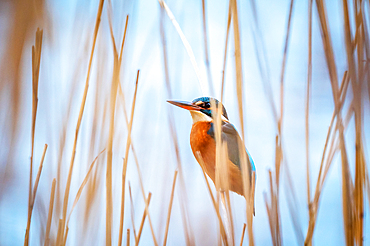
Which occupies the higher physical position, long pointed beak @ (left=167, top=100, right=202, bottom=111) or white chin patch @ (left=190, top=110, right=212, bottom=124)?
long pointed beak @ (left=167, top=100, right=202, bottom=111)

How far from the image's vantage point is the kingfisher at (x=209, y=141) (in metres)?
0.68

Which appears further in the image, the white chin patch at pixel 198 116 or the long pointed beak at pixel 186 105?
the white chin patch at pixel 198 116

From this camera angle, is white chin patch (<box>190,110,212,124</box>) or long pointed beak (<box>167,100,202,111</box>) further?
white chin patch (<box>190,110,212,124</box>)

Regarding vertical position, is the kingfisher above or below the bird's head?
below

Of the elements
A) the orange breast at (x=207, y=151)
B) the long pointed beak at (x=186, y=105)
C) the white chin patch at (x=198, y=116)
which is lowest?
the orange breast at (x=207, y=151)

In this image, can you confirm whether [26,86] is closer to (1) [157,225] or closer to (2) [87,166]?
(2) [87,166]

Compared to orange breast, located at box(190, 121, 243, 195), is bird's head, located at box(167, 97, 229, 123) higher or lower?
higher

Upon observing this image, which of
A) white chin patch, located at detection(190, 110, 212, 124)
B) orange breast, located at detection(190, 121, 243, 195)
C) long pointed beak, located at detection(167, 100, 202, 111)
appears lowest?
orange breast, located at detection(190, 121, 243, 195)

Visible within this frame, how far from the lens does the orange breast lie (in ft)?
2.27

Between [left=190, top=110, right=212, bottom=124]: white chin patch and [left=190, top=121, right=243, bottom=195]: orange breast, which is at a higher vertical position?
[left=190, top=110, right=212, bottom=124]: white chin patch

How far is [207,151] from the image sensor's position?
0.76m

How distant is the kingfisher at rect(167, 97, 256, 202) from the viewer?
0.68 metres

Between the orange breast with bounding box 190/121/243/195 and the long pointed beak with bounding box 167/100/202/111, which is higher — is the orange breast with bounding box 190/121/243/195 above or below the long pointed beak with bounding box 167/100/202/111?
below

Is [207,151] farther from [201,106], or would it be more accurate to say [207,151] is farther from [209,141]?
[201,106]
